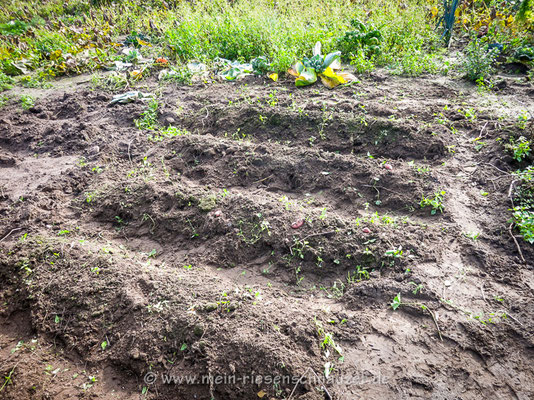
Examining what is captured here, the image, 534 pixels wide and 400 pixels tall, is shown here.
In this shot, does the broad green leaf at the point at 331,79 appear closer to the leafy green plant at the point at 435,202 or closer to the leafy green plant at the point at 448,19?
the leafy green plant at the point at 448,19

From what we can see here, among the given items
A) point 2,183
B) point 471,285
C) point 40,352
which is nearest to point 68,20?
point 2,183

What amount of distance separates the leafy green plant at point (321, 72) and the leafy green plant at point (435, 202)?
7.13 feet

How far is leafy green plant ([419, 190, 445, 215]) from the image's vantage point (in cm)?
265

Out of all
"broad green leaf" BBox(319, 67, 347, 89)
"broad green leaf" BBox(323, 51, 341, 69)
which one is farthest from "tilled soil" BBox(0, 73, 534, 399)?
"broad green leaf" BBox(323, 51, 341, 69)

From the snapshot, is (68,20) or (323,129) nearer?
(323,129)

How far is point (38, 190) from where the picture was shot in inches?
131

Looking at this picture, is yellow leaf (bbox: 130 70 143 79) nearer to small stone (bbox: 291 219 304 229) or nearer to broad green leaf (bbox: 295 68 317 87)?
broad green leaf (bbox: 295 68 317 87)

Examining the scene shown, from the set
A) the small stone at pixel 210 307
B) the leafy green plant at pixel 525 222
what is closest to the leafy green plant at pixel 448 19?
→ the leafy green plant at pixel 525 222

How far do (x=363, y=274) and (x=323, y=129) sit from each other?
5.86ft

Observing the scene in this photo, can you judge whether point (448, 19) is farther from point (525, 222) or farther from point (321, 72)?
point (525, 222)

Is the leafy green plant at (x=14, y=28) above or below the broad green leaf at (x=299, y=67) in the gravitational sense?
above

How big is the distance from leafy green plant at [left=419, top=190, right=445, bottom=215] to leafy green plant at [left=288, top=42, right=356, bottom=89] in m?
2.17

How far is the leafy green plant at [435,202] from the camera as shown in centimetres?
265

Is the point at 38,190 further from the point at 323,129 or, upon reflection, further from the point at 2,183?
the point at 323,129
